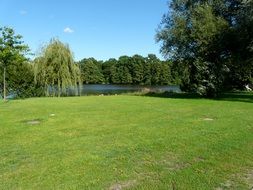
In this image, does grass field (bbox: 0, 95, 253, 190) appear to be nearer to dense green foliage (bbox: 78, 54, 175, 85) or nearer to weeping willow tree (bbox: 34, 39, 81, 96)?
weeping willow tree (bbox: 34, 39, 81, 96)

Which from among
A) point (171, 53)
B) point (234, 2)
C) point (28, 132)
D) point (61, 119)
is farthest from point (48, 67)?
point (28, 132)

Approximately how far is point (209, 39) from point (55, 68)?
593 inches

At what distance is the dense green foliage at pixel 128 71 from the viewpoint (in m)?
96.6

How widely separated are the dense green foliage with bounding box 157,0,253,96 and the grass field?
11913 millimetres

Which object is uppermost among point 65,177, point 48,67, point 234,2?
point 234,2

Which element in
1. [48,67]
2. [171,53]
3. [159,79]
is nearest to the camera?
[171,53]

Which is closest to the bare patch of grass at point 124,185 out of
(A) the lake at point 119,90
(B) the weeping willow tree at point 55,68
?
(B) the weeping willow tree at point 55,68

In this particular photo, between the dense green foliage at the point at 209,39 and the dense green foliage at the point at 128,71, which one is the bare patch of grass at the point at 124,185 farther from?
the dense green foliage at the point at 128,71

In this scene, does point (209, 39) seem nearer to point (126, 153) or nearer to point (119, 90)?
point (126, 153)

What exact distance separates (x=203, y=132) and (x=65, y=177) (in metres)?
5.52

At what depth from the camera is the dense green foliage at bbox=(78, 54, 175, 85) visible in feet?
317

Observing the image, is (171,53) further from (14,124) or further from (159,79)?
(159,79)

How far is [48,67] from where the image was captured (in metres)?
34.4

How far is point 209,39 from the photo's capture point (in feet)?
82.5
